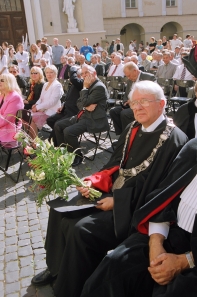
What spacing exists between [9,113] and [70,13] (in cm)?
1909

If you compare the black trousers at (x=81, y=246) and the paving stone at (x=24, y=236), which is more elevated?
the black trousers at (x=81, y=246)

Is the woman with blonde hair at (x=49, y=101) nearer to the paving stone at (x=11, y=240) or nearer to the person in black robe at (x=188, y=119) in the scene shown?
the paving stone at (x=11, y=240)

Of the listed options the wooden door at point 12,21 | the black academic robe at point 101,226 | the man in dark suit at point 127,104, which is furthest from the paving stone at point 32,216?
the wooden door at point 12,21

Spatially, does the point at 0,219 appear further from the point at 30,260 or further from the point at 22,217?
the point at 30,260

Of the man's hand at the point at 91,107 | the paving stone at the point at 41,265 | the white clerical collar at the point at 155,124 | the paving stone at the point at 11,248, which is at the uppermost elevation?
the white clerical collar at the point at 155,124

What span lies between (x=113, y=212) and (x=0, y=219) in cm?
208

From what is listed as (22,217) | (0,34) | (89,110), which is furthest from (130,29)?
(22,217)

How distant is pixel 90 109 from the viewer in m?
5.34

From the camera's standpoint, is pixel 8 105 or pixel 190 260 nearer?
pixel 190 260

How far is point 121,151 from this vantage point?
3068mm

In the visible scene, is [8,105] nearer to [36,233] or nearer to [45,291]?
[36,233]

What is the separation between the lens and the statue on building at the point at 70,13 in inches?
854

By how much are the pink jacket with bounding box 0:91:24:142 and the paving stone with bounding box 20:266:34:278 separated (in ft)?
8.17

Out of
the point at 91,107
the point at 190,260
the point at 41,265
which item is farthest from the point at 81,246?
the point at 91,107
